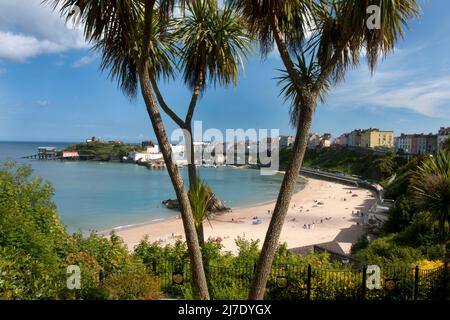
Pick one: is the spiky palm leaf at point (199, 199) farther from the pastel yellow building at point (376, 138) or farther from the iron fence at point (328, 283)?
the pastel yellow building at point (376, 138)

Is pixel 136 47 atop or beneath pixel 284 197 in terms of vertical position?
atop

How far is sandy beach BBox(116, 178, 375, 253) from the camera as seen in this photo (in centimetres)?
2202

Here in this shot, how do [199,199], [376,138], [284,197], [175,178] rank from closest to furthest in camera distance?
[284,197], [175,178], [199,199], [376,138]

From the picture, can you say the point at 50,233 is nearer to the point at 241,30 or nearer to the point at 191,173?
the point at 191,173

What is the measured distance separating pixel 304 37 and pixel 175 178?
2.26 meters

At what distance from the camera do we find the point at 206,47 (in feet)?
14.2

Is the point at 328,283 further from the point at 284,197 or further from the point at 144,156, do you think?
the point at 144,156

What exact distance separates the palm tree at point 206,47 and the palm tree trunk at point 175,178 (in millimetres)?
540

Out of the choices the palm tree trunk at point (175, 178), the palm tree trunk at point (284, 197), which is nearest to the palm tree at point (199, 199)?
the palm tree trunk at point (175, 178)

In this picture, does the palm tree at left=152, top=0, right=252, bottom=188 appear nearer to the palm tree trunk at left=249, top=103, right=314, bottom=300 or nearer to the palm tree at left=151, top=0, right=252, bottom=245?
the palm tree at left=151, top=0, right=252, bottom=245

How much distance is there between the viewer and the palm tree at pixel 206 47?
4320mm

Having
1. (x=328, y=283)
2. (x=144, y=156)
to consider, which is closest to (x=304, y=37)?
(x=328, y=283)

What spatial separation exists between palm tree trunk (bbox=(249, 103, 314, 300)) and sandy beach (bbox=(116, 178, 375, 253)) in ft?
44.7
